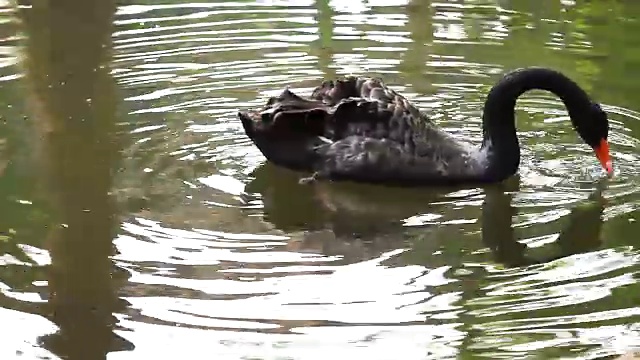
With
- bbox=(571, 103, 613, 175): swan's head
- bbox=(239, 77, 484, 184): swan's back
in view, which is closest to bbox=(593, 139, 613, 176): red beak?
bbox=(571, 103, 613, 175): swan's head

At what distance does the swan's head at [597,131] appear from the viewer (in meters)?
5.00

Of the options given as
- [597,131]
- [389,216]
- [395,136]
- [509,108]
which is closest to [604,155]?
[597,131]

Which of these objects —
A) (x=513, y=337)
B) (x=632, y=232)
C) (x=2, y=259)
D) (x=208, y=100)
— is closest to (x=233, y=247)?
(x=2, y=259)

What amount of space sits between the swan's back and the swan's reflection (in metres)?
0.08

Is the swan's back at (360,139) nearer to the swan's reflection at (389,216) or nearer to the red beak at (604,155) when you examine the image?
the swan's reflection at (389,216)

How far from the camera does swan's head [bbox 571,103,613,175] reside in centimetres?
500

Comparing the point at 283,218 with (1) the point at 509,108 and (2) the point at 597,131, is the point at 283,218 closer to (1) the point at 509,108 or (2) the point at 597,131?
(1) the point at 509,108

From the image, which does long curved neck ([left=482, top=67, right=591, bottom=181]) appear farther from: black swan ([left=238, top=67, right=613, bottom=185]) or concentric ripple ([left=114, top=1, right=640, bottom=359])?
concentric ripple ([left=114, top=1, right=640, bottom=359])

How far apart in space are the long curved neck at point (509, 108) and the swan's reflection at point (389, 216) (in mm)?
114

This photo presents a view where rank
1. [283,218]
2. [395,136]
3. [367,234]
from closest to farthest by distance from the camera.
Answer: [367,234] < [283,218] < [395,136]

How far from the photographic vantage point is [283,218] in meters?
4.61

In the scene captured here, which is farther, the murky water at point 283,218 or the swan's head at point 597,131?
the swan's head at point 597,131

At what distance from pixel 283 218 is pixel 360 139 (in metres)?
0.62

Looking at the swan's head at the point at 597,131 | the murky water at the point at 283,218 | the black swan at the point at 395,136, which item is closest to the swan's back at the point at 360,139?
the black swan at the point at 395,136
